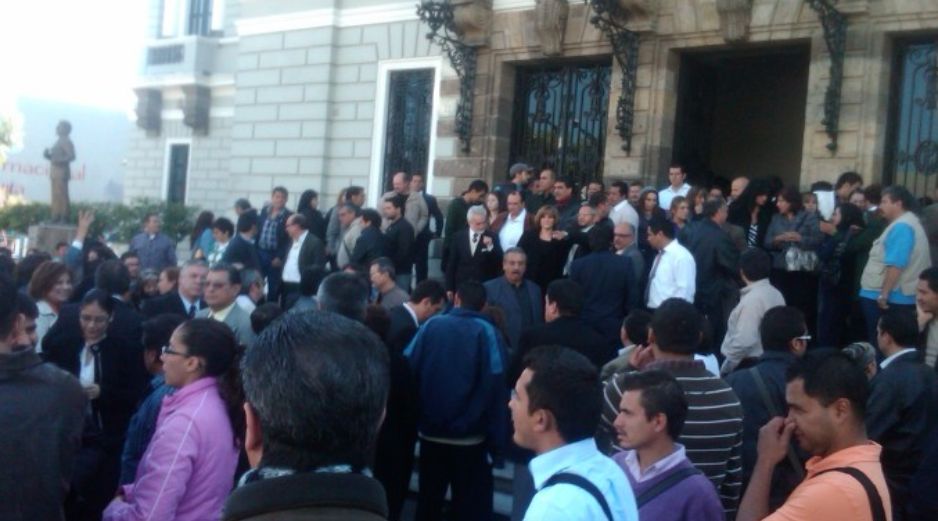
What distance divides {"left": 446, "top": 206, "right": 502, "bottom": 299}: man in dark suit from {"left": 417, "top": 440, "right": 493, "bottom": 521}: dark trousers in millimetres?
3836

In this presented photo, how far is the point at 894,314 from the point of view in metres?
5.78

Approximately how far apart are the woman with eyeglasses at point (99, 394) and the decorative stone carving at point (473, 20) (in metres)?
10.1

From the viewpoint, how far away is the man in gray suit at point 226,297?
7.12 m

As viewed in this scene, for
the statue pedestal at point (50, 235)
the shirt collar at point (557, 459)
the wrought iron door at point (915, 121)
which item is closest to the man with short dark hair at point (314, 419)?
the shirt collar at point (557, 459)

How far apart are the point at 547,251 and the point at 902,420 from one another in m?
5.28

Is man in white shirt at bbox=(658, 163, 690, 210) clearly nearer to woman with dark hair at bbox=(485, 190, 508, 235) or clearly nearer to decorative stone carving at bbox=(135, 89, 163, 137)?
woman with dark hair at bbox=(485, 190, 508, 235)

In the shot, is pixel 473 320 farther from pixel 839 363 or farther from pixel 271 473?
pixel 271 473

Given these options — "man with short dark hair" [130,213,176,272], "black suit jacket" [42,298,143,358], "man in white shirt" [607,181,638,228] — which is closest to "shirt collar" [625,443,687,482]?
"black suit jacket" [42,298,143,358]

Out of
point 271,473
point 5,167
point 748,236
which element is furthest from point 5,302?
point 5,167

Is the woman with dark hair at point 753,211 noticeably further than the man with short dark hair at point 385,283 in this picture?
Yes

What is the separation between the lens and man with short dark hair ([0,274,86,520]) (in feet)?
12.8

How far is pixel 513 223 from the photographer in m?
11.0

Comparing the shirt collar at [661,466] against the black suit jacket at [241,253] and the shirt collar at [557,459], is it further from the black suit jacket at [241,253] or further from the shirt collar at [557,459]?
the black suit jacket at [241,253]

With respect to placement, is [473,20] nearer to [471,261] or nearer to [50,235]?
[471,261]
